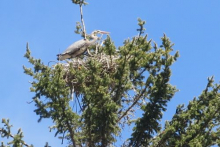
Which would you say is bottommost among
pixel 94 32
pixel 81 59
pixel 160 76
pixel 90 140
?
pixel 90 140

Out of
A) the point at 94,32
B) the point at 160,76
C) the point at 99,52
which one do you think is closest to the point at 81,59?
the point at 99,52

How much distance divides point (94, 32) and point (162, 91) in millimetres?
5596

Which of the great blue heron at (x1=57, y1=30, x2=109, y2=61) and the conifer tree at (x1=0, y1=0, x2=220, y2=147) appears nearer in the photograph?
the conifer tree at (x1=0, y1=0, x2=220, y2=147)

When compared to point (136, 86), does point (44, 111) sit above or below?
below

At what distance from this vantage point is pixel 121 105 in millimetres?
16766

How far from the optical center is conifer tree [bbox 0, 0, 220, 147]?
15227mm

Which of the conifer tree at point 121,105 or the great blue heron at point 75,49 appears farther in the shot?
the great blue heron at point 75,49

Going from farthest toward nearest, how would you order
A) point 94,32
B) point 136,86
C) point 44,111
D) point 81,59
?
1. point 94,32
2. point 81,59
3. point 136,86
4. point 44,111

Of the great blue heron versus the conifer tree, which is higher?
the great blue heron

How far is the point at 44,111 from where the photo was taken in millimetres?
15406

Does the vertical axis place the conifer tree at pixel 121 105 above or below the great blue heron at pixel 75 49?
below

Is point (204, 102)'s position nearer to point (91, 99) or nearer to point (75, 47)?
point (91, 99)

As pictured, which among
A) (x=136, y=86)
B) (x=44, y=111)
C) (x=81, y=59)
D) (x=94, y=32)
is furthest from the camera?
(x=94, y=32)

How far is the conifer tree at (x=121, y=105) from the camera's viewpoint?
1523 cm
